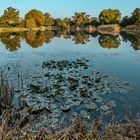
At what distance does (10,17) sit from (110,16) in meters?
31.2

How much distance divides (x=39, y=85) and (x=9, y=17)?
249 ft

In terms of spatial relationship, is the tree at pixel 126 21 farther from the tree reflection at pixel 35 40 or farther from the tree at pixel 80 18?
the tree reflection at pixel 35 40

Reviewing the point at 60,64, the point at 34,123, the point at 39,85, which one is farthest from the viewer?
the point at 60,64

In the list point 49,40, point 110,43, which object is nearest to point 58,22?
point 49,40

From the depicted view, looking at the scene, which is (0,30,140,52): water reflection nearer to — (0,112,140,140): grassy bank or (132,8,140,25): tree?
(0,112,140,140): grassy bank

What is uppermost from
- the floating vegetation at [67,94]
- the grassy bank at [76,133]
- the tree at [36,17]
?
the tree at [36,17]

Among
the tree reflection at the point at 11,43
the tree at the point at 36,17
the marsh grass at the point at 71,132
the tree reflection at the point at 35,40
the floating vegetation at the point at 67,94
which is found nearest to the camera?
the marsh grass at the point at 71,132

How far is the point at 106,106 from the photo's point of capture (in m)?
9.40

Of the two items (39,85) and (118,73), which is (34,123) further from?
(118,73)

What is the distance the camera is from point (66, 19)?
11644cm

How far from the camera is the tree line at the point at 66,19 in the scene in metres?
85.2

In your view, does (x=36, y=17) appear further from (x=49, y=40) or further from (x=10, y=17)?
(x=49, y=40)

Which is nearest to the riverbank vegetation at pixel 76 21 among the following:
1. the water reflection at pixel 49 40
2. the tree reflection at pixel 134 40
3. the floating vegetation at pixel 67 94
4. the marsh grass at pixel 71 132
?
the water reflection at pixel 49 40

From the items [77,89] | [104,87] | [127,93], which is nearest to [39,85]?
[77,89]
